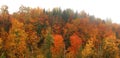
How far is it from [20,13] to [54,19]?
1907cm

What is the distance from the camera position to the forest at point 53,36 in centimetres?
8847

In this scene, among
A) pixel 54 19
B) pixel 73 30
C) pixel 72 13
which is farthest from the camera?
pixel 72 13

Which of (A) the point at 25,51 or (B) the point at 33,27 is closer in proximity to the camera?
(A) the point at 25,51

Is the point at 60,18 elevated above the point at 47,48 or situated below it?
above

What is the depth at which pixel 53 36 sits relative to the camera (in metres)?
109

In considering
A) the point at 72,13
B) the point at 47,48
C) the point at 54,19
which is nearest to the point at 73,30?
the point at 54,19

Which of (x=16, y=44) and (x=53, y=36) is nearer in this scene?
(x=16, y=44)

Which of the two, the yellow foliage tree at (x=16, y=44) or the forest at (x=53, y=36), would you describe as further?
the forest at (x=53, y=36)

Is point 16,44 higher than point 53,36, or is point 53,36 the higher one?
point 53,36

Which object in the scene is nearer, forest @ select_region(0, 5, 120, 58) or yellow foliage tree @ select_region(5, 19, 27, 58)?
yellow foliage tree @ select_region(5, 19, 27, 58)

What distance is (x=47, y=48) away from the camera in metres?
90.9

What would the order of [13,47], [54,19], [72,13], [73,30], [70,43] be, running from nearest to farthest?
[13,47]
[70,43]
[73,30]
[54,19]
[72,13]

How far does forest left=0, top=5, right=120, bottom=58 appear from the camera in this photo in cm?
8847

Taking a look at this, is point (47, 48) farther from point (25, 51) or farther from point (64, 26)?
point (64, 26)
